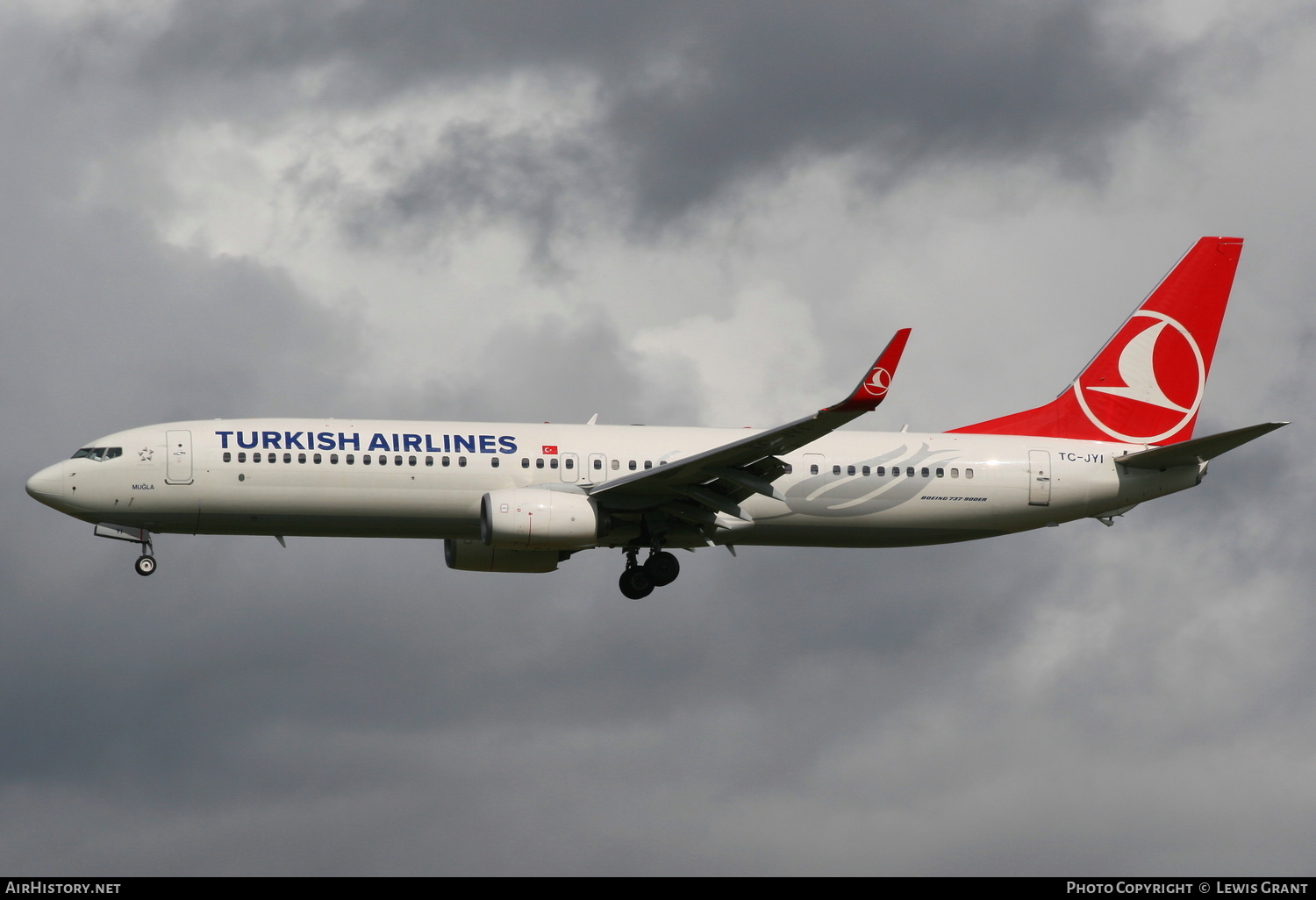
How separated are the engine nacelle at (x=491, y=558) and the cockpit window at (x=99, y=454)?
9.44m

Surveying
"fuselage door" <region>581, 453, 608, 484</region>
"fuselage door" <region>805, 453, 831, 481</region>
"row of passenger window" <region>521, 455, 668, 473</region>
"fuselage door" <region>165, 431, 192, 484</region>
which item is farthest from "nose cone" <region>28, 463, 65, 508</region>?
"fuselage door" <region>805, 453, 831, 481</region>

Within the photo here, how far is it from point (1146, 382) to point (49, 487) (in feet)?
105

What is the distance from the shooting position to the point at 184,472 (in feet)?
150

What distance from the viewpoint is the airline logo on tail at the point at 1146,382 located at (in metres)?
54.0

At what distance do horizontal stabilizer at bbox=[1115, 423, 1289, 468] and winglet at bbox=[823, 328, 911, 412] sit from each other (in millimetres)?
10507

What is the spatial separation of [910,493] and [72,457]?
22446mm

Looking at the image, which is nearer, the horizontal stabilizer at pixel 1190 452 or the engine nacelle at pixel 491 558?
the horizontal stabilizer at pixel 1190 452

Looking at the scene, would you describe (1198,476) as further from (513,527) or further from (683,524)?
(513,527)

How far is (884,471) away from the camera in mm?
49156

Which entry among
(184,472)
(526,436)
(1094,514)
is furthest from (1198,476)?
(184,472)

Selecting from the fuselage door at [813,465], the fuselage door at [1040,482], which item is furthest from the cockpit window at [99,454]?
the fuselage door at [1040,482]

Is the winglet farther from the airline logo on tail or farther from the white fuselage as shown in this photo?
the airline logo on tail

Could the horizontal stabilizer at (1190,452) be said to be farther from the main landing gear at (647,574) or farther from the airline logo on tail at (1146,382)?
the main landing gear at (647,574)

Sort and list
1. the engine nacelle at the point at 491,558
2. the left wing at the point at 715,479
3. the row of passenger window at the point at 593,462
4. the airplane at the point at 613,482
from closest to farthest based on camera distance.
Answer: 1. the left wing at the point at 715,479
2. the airplane at the point at 613,482
3. the row of passenger window at the point at 593,462
4. the engine nacelle at the point at 491,558
